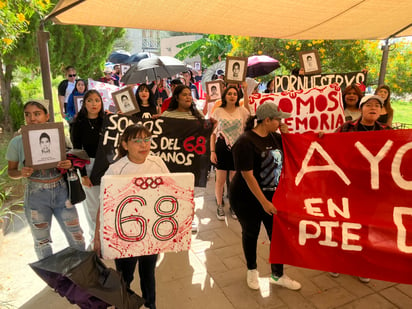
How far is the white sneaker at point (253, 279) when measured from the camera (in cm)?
314

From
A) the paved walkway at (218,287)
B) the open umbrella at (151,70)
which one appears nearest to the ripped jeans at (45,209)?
the paved walkway at (218,287)

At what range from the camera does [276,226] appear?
2.82 m

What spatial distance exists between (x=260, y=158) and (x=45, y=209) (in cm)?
193

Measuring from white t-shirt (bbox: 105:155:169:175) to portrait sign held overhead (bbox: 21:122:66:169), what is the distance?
605mm

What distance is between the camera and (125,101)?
4105 millimetres

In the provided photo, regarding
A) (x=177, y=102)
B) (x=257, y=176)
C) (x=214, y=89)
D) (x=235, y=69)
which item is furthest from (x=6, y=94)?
(x=257, y=176)

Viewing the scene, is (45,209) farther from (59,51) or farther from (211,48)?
(211,48)

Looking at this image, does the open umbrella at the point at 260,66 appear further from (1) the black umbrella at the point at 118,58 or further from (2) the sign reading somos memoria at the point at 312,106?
(1) the black umbrella at the point at 118,58

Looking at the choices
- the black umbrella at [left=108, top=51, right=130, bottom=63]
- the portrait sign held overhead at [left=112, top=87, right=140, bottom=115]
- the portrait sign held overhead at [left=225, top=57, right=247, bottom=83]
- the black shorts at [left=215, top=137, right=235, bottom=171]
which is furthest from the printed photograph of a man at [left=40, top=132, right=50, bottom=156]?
the black umbrella at [left=108, top=51, right=130, bottom=63]

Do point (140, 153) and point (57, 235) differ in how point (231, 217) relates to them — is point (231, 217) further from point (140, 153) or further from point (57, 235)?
point (140, 153)

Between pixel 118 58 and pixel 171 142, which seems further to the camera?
pixel 118 58

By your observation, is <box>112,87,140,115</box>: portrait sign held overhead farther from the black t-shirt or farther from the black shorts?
the black t-shirt

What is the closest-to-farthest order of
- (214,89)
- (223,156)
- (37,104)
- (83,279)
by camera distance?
(83,279) < (37,104) < (223,156) < (214,89)

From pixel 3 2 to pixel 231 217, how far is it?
365cm
